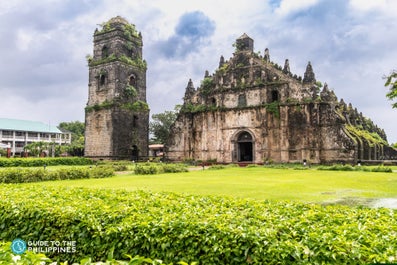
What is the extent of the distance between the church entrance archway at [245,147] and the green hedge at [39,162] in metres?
15.8

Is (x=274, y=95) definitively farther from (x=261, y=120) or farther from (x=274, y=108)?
(x=261, y=120)

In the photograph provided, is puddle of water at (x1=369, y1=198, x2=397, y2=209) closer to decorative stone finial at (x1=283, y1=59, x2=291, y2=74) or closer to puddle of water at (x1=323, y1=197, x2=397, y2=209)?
puddle of water at (x1=323, y1=197, x2=397, y2=209)

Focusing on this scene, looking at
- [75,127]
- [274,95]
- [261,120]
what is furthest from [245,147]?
[75,127]

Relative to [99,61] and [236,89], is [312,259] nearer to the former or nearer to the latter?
[236,89]

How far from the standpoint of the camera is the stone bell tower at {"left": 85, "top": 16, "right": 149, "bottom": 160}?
38.8 metres

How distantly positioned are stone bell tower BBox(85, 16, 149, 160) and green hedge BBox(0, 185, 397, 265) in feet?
109

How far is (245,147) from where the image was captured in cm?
3641

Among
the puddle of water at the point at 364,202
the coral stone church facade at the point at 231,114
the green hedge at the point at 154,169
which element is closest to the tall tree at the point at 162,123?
the coral stone church facade at the point at 231,114

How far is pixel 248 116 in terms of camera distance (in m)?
34.2

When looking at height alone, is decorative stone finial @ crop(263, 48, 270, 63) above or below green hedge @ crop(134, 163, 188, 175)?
above

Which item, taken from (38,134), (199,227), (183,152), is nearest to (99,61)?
(183,152)

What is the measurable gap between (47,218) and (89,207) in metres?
0.62

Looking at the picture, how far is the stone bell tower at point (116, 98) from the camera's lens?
3878 centimetres

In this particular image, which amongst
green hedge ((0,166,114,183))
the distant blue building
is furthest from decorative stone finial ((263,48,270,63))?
the distant blue building
